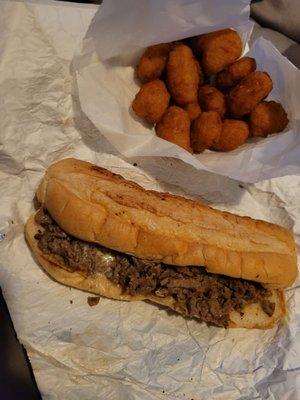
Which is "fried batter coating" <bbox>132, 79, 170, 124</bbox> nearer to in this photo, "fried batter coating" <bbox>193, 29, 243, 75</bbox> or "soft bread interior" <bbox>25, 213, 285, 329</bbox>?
"fried batter coating" <bbox>193, 29, 243, 75</bbox>

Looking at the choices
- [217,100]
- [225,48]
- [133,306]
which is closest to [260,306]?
[133,306]

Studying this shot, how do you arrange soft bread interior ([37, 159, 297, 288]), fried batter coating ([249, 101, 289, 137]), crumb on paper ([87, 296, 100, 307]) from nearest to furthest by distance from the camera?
soft bread interior ([37, 159, 297, 288])
crumb on paper ([87, 296, 100, 307])
fried batter coating ([249, 101, 289, 137])

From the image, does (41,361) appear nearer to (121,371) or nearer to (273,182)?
(121,371)

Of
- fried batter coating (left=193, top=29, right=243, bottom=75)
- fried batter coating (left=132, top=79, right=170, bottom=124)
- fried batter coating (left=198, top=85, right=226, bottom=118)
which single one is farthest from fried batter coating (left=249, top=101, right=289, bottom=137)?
fried batter coating (left=132, top=79, right=170, bottom=124)

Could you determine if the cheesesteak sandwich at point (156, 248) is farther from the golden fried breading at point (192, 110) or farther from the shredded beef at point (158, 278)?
the golden fried breading at point (192, 110)

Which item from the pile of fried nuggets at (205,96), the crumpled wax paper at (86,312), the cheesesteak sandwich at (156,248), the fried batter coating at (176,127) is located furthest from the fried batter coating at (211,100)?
the cheesesteak sandwich at (156,248)

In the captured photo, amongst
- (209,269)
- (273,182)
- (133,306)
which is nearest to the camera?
(209,269)
